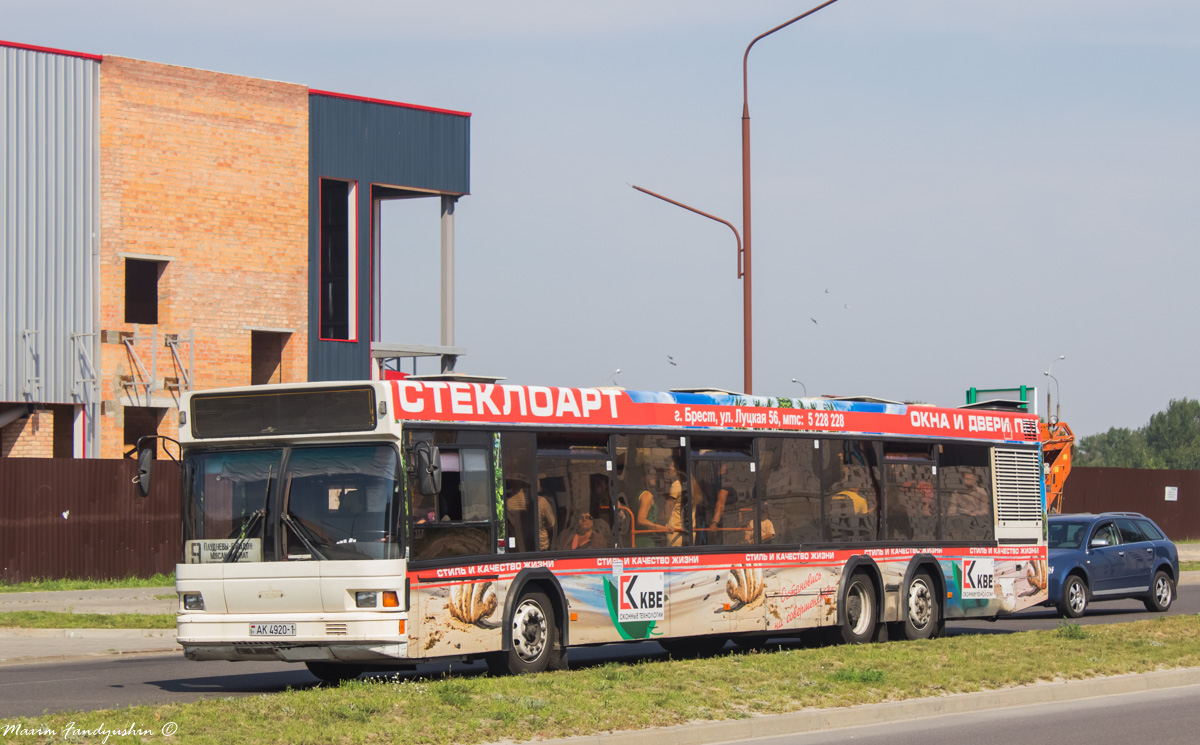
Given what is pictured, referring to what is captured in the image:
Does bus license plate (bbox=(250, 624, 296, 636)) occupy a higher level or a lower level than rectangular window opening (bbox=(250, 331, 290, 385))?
lower

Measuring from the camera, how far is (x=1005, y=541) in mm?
20953

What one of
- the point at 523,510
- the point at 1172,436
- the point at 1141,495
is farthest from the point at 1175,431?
the point at 523,510

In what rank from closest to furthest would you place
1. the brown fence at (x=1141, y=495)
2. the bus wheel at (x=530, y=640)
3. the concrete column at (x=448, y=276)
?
the bus wheel at (x=530, y=640)
the concrete column at (x=448, y=276)
the brown fence at (x=1141, y=495)

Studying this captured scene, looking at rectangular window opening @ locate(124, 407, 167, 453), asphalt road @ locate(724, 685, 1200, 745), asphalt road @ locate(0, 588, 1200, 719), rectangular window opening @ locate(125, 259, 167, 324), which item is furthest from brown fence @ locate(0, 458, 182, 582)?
asphalt road @ locate(724, 685, 1200, 745)

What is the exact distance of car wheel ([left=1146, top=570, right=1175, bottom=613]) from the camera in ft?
85.8

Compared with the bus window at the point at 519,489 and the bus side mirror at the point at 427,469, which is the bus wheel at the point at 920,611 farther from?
the bus side mirror at the point at 427,469

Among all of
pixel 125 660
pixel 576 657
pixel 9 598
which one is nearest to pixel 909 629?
pixel 576 657

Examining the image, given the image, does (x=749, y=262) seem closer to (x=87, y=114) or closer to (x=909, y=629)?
(x=909, y=629)

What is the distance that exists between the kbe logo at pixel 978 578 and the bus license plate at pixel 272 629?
9922 mm

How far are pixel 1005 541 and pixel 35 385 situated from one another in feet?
70.8

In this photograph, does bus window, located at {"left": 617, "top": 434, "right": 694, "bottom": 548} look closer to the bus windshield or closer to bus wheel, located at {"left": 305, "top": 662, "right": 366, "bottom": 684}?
bus wheel, located at {"left": 305, "top": 662, "right": 366, "bottom": 684}

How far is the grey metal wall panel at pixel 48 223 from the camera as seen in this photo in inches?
1318

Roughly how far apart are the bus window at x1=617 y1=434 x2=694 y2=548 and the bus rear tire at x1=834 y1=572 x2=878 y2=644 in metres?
3.00

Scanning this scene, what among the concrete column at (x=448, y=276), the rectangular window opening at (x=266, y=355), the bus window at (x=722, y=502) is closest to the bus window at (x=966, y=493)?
the bus window at (x=722, y=502)
